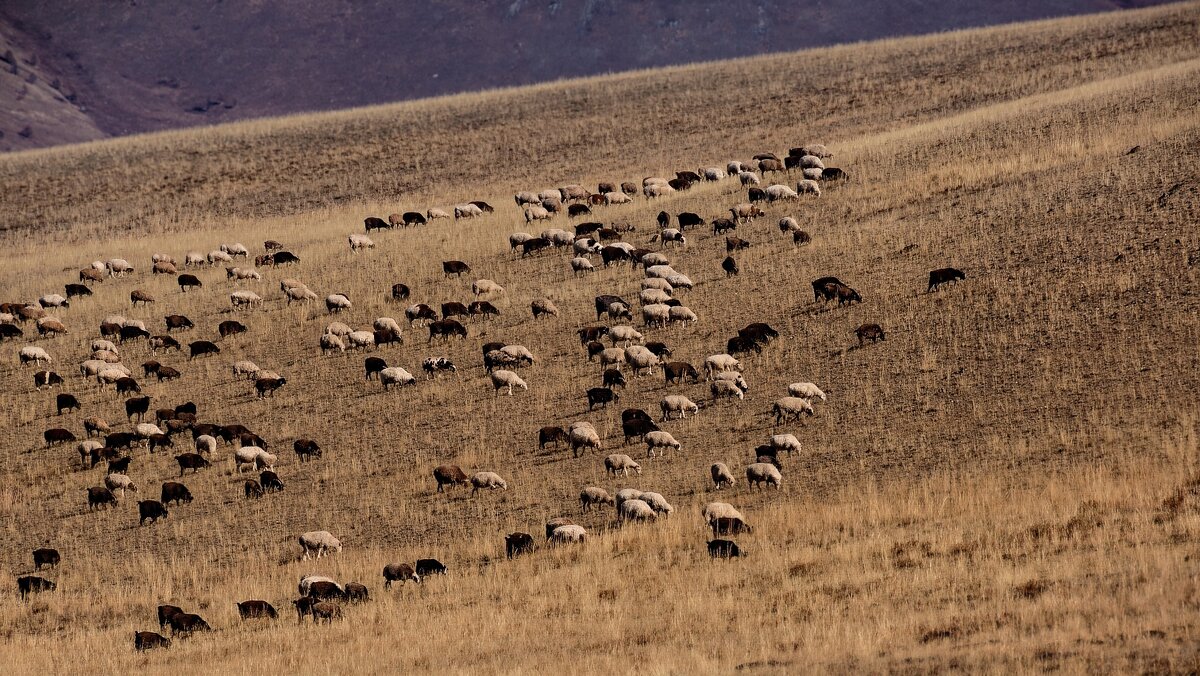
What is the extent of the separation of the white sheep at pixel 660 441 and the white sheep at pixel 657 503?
2.86m

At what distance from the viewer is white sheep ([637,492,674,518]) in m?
24.5

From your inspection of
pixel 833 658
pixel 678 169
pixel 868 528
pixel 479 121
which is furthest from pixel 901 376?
pixel 479 121

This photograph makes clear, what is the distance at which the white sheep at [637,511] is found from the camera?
953 inches

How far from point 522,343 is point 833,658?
19012mm

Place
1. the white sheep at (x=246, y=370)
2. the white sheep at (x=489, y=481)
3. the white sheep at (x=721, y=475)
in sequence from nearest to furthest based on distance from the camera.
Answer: the white sheep at (x=721, y=475) < the white sheep at (x=489, y=481) < the white sheep at (x=246, y=370)

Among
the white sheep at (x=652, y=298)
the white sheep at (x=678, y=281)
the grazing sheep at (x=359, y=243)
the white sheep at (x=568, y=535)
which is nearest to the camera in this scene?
the white sheep at (x=568, y=535)

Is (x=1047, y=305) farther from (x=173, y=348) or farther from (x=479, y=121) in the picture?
(x=479, y=121)

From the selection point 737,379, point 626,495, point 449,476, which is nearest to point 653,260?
point 737,379

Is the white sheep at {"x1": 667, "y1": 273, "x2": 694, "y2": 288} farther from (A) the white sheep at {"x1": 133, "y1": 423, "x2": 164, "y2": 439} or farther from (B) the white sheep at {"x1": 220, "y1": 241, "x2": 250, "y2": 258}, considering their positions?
(B) the white sheep at {"x1": 220, "y1": 241, "x2": 250, "y2": 258}

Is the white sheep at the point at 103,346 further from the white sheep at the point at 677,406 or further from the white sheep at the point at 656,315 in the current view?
the white sheep at the point at 677,406

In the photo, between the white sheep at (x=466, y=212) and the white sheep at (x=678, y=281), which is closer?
the white sheep at (x=678, y=281)

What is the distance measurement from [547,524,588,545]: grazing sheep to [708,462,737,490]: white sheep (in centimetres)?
295

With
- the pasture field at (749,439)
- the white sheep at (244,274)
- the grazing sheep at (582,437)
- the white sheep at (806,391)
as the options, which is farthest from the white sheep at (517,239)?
the white sheep at (806,391)

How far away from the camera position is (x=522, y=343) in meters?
34.6
